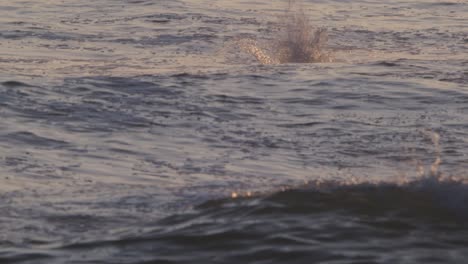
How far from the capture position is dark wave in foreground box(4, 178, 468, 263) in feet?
22.4

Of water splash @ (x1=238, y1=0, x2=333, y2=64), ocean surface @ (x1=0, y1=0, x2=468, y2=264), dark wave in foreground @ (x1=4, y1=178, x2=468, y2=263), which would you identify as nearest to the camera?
dark wave in foreground @ (x1=4, y1=178, x2=468, y2=263)

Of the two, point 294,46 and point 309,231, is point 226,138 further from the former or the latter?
point 294,46

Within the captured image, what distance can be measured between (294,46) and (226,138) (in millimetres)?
7137

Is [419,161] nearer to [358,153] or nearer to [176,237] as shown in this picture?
[358,153]

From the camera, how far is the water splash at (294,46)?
18.2 meters

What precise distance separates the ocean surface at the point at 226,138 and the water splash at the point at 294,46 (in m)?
0.13

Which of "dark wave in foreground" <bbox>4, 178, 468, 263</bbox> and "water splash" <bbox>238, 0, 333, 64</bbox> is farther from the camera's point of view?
"water splash" <bbox>238, 0, 333, 64</bbox>

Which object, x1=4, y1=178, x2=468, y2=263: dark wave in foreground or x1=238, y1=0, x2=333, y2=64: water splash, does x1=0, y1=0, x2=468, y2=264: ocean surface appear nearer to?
x1=4, y1=178, x2=468, y2=263: dark wave in foreground

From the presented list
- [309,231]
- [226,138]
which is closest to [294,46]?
[226,138]

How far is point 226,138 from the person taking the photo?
1188cm

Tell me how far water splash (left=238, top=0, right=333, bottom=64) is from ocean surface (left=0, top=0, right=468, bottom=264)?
13cm

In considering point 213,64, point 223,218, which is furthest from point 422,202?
point 213,64

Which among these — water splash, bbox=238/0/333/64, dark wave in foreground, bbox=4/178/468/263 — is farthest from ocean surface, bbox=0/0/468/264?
water splash, bbox=238/0/333/64

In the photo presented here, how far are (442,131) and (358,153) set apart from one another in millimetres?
1524
